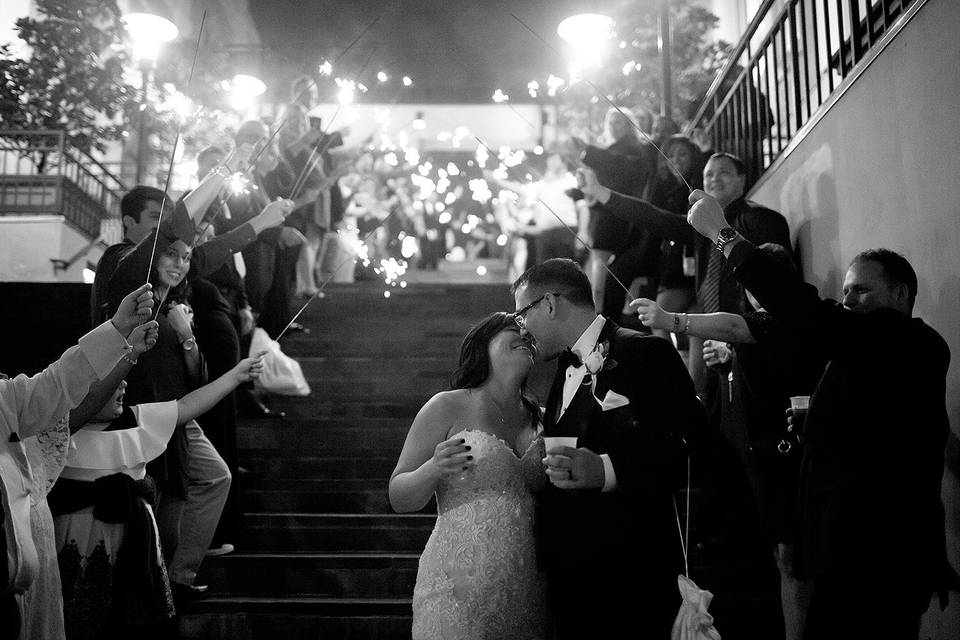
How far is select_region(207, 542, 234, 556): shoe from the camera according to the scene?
5.10 meters

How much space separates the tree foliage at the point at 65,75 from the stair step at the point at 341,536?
8.33 m

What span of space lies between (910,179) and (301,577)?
365 cm

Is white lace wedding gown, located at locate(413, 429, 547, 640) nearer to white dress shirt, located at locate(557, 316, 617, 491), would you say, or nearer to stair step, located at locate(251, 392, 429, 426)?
white dress shirt, located at locate(557, 316, 617, 491)

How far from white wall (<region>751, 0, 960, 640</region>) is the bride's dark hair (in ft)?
5.75

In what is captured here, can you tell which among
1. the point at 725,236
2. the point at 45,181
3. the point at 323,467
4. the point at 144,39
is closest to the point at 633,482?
the point at 725,236

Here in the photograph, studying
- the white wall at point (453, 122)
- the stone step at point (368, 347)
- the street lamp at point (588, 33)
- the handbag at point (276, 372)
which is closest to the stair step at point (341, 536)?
the handbag at point (276, 372)

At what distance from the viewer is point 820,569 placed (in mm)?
3014

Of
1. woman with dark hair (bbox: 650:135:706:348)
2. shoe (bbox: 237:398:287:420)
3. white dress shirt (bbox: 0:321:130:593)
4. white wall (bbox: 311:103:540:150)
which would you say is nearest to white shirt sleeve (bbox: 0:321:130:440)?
white dress shirt (bbox: 0:321:130:593)

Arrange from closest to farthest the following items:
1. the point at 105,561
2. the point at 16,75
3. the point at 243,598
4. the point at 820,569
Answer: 1. the point at 820,569
2. the point at 105,561
3. the point at 243,598
4. the point at 16,75

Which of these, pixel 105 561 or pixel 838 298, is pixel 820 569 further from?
pixel 105 561

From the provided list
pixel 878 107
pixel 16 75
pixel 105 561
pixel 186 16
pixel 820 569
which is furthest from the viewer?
pixel 186 16

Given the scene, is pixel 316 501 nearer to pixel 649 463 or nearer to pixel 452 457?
pixel 452 457

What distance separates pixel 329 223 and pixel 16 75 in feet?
15.8

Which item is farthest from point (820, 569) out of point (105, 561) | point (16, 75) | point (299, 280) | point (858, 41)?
point (16, 75)
